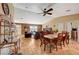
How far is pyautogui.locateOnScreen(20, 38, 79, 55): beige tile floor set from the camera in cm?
213

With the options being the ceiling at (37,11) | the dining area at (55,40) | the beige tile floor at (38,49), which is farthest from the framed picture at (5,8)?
the dining area at (55,40)

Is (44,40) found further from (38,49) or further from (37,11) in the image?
(37,11)

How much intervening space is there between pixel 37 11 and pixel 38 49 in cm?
72

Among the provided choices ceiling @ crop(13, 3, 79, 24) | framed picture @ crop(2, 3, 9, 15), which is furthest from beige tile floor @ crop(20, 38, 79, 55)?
framed picture @ crop(2, 3, 9, 15)

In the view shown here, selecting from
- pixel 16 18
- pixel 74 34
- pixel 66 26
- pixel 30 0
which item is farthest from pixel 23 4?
pixel 74 34

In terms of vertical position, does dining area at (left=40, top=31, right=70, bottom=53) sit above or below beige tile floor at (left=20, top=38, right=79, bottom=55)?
above

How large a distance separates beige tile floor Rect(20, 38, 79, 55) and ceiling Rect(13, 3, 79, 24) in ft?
1.26

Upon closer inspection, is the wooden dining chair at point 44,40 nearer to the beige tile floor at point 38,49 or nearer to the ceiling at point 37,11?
the beige tile floor at point 38,49

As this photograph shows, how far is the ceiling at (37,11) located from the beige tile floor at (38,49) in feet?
1.26

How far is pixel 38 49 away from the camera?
2.16 metres

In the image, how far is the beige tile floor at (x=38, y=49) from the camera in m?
2.13

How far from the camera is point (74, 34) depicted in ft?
7.09

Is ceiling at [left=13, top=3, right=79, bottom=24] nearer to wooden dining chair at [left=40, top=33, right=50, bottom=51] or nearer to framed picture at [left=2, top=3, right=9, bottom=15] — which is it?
framed picture at [left=2, top=3, right=9, bottom=15]

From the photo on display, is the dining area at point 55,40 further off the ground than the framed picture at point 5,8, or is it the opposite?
the framed picture at point 5,8
